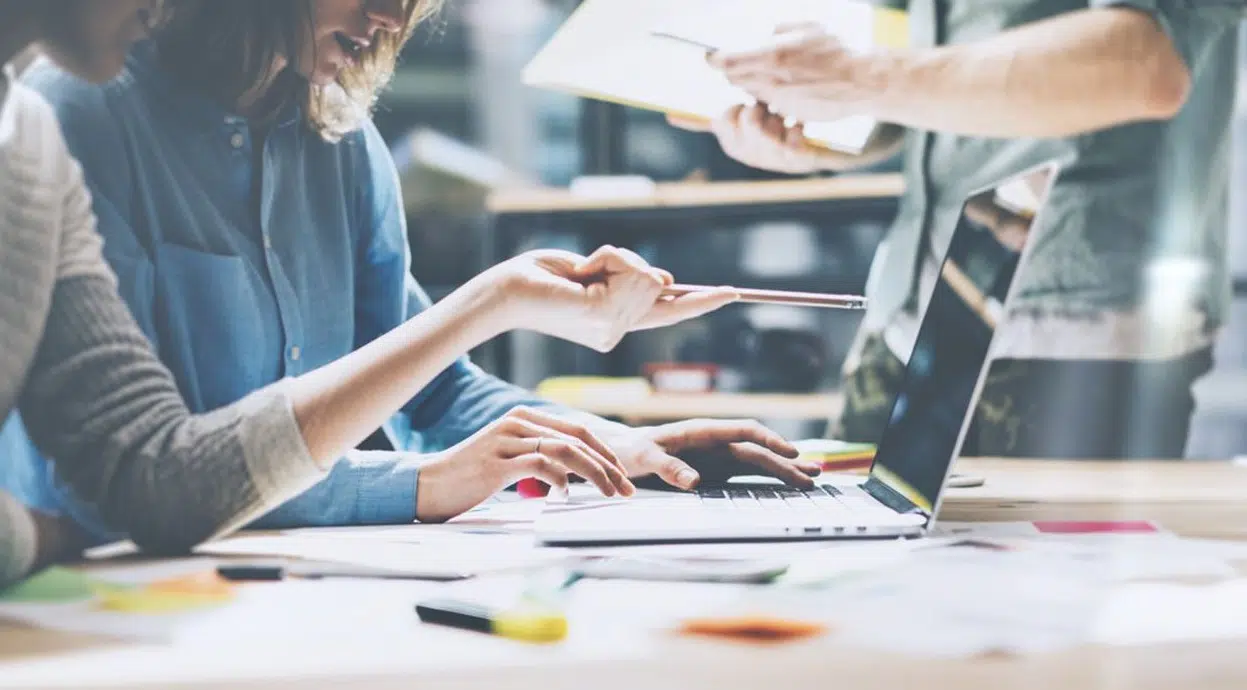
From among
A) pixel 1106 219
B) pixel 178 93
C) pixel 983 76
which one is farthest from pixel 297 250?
pixel 1106 219

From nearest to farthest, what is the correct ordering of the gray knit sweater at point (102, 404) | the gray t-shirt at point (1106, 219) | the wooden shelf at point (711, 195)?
the gray knit sweater at point (102, 404) < the gray t-shirt at point (1106, 219) < the wooden shelf at point (711, 195)

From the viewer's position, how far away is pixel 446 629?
1.87 ft

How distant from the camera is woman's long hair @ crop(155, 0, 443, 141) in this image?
2.95ft

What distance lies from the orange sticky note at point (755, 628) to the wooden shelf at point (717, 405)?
639mm

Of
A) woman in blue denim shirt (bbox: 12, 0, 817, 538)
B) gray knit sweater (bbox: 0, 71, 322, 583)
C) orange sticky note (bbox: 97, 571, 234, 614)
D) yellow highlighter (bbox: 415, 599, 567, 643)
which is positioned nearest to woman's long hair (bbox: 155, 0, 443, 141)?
woman in blue denim shirt (bbox: 12, 0, 817, 538)

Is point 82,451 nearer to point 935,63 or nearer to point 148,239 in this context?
point 148,239

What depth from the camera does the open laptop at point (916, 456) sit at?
795 mm

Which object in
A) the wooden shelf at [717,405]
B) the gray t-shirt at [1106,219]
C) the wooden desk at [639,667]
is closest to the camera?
the wooden desk at [639,667]

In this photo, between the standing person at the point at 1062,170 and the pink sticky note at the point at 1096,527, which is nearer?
the pink sticky note at the point at 1096,527

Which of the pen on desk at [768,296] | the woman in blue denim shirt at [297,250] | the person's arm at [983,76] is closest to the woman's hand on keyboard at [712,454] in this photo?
the woman in blue denim shirt at [297,250]

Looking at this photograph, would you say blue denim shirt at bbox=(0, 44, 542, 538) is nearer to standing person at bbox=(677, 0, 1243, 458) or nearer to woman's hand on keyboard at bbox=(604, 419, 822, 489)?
woman's hand on keyboard at bbox=(604, 419, 822, 489)

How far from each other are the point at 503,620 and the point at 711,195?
116 centimetres

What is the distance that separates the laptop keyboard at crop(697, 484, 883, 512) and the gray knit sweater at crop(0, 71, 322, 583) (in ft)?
1.24

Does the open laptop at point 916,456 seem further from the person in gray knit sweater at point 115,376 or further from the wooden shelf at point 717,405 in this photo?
the wooden shelf at point 717,405
